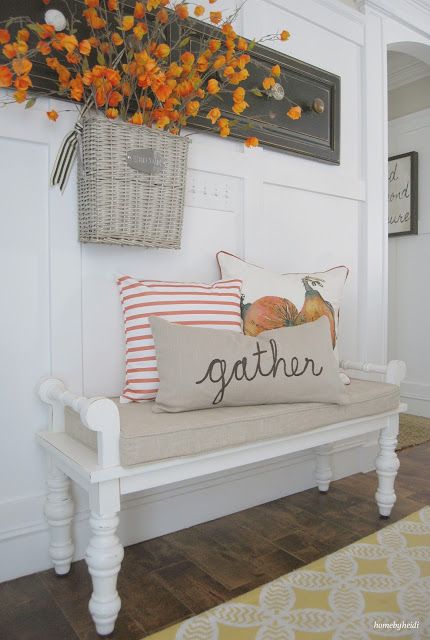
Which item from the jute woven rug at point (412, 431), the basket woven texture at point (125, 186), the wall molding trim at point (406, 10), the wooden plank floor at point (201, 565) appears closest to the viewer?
the wooden plank floor at point (201, 565)

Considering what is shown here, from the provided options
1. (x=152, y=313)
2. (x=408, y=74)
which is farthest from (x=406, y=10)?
(x=152, y=313)

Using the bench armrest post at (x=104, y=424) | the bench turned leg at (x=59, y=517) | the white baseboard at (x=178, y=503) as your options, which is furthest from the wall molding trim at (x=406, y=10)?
the bench turned leg at (x=59, y=517)

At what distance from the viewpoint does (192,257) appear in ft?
6.30

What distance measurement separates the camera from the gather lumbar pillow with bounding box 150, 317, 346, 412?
54.4 inches

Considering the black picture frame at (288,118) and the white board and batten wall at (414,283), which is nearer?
the black picture frame at (288,118)

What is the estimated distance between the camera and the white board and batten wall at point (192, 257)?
154 centimetres

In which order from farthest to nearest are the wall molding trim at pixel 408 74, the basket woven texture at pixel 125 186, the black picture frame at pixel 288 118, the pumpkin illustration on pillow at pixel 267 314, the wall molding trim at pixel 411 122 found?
the wall molding trim at pixel 411 122, the wall molding trim at pixel 408 74, the black picture frame at pixel 288 118, the pumpkin illustration on pillow at pixel 267 314, the basket woven texture at pixel 125 186

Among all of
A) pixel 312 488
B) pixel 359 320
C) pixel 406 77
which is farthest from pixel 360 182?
pixel 406 77

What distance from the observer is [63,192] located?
1.59 metres

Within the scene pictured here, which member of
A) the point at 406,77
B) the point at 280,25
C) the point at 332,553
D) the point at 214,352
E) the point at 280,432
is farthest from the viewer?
the point at 406,77

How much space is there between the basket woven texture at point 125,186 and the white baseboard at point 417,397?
273 cm

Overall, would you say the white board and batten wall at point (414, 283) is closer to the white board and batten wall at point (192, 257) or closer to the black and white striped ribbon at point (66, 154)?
the white board and batten wall at point (192, 257)

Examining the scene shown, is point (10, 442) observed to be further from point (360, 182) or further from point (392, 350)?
point (392, 350)

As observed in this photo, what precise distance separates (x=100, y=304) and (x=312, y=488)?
4.20 feet
